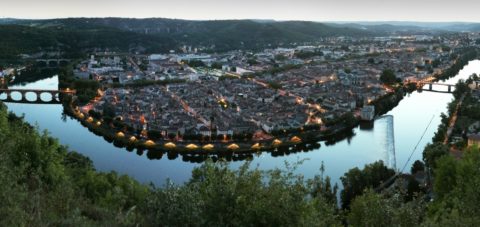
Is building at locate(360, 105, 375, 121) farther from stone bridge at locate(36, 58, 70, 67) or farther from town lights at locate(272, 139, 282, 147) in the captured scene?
stone bridge at locate(36, 58, 70, 67)

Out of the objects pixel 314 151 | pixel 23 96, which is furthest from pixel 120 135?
pixel 23 96

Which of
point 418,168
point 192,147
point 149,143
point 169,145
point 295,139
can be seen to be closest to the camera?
point 418,168

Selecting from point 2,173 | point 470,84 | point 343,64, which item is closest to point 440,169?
point 2,173

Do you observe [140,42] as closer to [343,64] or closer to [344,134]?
[343,64]

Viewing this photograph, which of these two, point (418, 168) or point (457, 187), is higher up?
point (457, 187)

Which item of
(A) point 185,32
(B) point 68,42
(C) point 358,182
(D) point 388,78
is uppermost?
(A) point 185,32

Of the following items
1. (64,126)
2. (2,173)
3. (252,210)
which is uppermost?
(2,173)

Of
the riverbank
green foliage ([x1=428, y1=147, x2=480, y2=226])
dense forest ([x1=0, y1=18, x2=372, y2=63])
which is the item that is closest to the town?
the riverbank

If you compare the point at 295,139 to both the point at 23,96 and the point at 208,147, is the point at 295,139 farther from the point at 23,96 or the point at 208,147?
the point at 23,96
